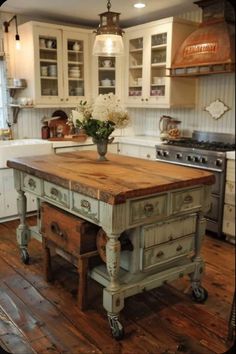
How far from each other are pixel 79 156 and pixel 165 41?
1.78m

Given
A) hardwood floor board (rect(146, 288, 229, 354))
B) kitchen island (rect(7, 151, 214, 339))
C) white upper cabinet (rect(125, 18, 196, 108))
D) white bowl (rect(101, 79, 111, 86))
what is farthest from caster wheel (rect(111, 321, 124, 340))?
white bowl (rect(101, 79, 111, 86))

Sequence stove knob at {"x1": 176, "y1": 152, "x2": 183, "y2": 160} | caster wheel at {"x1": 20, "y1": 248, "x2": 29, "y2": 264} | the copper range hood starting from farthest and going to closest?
stove knob at {"x1": 176, "y1": 152, "x2": 183, "y2": 160}, caster wheel at {"x1": 20, "y1": 248, "x2": 29, "y2": 264}, the copper range hood

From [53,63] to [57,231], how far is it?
7.83 ft

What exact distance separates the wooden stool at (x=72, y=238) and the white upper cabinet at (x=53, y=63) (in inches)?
77.6

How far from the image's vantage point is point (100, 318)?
1953 millimetres

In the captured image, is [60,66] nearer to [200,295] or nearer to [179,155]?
[179,155]

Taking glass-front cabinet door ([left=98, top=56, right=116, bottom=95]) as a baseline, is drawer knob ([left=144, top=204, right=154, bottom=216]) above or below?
below

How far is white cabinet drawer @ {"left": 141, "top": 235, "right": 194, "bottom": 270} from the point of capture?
1836mm

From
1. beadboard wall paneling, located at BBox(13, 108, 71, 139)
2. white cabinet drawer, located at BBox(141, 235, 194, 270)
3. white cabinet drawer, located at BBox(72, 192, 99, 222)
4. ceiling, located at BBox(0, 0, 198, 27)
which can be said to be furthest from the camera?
beadboard wall paneling, located at BBox(13, 108, 71, 139)

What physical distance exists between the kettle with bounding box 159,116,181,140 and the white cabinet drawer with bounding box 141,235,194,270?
4.87ft

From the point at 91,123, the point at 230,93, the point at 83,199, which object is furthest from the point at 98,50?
the point at 230,93

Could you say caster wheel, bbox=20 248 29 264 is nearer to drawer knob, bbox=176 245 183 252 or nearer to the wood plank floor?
the wood plank floor

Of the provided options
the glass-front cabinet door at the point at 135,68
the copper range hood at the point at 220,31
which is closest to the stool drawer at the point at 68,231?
the copper range hood at the point at 220,31

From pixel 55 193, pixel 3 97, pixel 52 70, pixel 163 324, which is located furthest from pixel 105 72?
pixel 163 324
